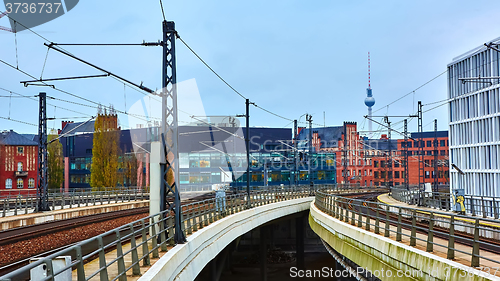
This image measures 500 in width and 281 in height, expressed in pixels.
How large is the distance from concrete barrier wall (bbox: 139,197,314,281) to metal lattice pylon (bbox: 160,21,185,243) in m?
0.99

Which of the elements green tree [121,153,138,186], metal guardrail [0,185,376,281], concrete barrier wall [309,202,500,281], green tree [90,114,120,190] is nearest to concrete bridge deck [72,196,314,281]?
metal guardrail [0,185,376,281]

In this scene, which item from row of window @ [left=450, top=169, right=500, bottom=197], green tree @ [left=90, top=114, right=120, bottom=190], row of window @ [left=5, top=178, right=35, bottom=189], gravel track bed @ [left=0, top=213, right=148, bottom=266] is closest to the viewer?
gravel track bed @ [left=0, top=213, right=148, bottom=266]

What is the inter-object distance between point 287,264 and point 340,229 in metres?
36.3

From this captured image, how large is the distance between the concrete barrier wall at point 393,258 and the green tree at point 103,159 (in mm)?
47726

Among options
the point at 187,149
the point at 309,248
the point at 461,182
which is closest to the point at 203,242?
the point at 461,182

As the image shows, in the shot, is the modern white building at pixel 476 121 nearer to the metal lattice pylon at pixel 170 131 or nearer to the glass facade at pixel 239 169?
the metal lattice pylon at pixel 170 131

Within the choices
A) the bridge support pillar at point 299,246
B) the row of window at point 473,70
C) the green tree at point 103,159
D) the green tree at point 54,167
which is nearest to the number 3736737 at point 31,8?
the row of window at point 473,70

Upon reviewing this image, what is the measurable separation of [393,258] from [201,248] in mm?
7605

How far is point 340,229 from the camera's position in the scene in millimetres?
20438

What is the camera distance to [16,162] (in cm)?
6988

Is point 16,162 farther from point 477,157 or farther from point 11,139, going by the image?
point 477,157

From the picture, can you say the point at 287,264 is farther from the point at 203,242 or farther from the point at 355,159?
the point at 355,159

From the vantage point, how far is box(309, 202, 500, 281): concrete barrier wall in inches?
399

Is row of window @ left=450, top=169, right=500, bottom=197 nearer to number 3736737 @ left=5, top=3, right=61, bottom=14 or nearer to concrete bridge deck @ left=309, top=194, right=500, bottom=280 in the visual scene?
concrete bridge deck @ left=309, top=194, right=500, bottom=280
